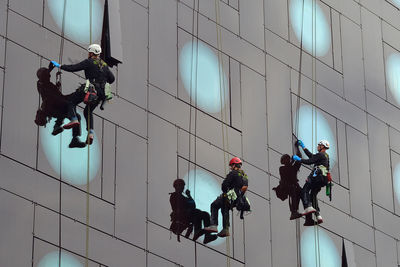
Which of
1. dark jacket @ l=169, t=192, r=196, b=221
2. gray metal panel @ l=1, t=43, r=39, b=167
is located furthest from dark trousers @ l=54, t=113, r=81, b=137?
dark jacket @ l=169, t=192, r=196, b=221

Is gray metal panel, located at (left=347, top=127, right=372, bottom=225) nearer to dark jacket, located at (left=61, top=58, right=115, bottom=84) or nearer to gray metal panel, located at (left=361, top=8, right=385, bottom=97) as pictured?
gray metal panel, located at (left=361, top=8, right=385, bottom=97)

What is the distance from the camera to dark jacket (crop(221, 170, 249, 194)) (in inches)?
1107

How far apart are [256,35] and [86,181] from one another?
701 cm

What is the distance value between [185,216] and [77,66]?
4.49 m

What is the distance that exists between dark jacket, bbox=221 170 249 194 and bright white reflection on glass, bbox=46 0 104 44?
145 inches

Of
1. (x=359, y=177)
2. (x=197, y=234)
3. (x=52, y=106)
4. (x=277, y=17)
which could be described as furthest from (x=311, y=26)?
(x=52, y=106)

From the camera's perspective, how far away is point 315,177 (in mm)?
30219

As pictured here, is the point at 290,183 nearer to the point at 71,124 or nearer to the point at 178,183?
the point at 178,183

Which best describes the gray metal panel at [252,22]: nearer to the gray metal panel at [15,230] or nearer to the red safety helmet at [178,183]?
the red safety helmet at [178,183]

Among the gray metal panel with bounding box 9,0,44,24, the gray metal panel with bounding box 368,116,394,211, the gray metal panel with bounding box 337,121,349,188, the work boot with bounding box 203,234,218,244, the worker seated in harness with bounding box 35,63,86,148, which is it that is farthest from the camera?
the gray metal panel with bounding box 368,116,394,211

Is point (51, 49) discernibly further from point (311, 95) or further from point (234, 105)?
point (311, 95)

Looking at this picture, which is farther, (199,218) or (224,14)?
(224,14)

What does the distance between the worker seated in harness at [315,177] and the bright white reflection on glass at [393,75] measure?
6.76 metres

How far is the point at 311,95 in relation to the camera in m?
34.1
